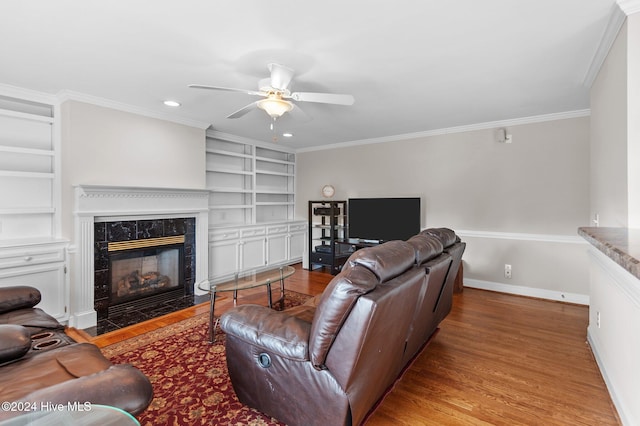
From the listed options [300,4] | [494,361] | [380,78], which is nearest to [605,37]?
[380,78]

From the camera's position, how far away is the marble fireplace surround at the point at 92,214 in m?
3.20

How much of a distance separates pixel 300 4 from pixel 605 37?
6.86ft

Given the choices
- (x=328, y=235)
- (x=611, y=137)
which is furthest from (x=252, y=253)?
(x=611, y=137)

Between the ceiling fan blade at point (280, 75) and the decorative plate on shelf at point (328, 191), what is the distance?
349 cm

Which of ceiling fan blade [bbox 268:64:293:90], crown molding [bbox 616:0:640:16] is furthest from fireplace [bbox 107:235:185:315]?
crown molding [bbox 616:0:640:16]

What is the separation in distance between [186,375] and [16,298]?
51.0 inches

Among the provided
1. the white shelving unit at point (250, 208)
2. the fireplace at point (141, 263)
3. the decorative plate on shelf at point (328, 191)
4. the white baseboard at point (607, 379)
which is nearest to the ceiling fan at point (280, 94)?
the fireplace at point (141, 263)

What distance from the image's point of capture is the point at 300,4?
1.79 metres

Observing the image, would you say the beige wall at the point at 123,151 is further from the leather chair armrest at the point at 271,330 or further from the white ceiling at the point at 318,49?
the leather chair armrest at the point at 271,330

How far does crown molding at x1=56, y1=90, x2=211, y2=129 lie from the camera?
10.5ft

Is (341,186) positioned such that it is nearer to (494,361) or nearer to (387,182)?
(387,182)

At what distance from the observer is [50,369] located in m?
1.43

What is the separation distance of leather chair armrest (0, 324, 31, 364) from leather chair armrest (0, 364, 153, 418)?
61 centimetres

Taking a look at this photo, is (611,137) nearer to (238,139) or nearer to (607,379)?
(607,379)
